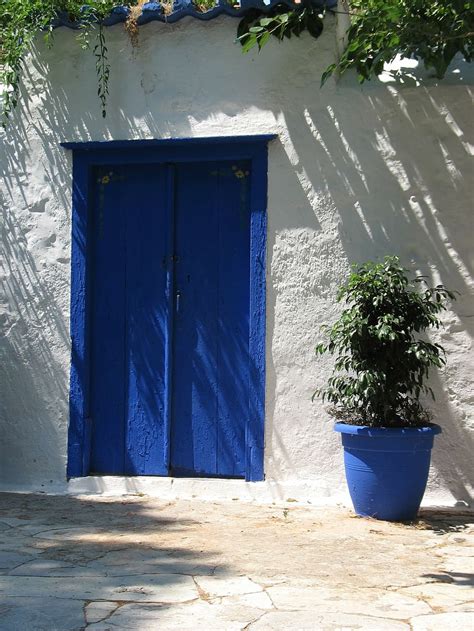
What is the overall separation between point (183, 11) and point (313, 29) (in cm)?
91

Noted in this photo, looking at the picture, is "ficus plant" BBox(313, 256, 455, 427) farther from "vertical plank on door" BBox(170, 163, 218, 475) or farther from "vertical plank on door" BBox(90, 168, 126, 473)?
"vertical plank on door" BBox(90, 168, 126, 473)

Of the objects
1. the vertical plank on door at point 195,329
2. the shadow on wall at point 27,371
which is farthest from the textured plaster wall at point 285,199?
the vertical plank on door at point 195,329

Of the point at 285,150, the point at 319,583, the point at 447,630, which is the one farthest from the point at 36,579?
the point at 285,150

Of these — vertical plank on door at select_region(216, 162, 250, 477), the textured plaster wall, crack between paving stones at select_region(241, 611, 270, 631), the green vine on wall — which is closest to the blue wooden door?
vertical plank on door at select_region(216, 162, 250, 477)

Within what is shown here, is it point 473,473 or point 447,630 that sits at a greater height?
point 473,473

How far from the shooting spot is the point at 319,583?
4.14m

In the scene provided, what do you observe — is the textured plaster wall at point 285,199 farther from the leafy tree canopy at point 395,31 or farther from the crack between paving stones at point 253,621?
the crack between paving stones at point 253,621

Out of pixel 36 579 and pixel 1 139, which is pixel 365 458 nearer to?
pixel 36 579

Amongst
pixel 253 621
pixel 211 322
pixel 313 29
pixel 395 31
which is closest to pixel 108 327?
pixel 211 322

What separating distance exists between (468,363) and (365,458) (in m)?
0.97

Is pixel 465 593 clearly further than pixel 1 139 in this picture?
No

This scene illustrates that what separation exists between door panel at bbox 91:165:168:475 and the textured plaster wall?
0.80ft

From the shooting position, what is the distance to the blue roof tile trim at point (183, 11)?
6.11m

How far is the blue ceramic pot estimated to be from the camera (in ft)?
Result: 17.4
